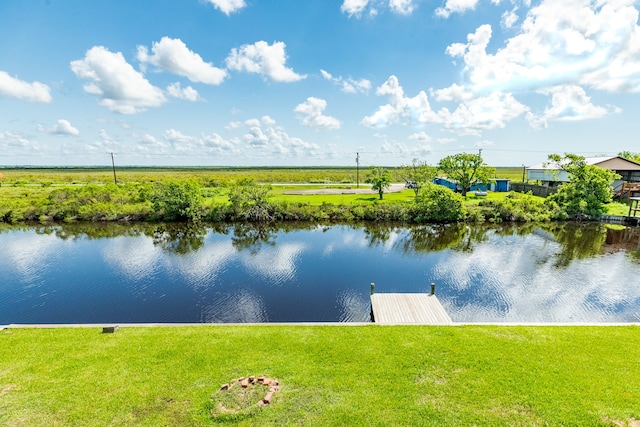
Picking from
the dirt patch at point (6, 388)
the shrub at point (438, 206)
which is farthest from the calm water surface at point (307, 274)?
the dirt patch at point (6, 388)

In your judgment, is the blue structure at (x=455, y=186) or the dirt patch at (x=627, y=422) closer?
the dirt patch at (x=627, y=422)

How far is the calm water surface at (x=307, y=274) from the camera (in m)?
14.0

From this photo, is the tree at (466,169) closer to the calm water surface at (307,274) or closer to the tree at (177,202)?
the calm water surface at (307,274)

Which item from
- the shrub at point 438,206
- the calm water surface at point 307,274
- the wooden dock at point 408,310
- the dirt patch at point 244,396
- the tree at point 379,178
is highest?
the tree at point 379,178

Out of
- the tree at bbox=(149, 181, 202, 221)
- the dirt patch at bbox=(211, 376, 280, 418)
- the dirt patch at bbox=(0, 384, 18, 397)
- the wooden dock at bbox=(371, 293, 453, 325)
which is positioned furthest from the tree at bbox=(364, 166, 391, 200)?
the dirt patch at bbox=(0, 384, 18, 397)

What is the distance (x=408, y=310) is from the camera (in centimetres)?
1237

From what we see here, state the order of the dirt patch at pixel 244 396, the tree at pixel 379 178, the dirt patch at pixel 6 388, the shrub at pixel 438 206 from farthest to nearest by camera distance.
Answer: the tree at pixel 379 178
the shrub at pixel 438 206
the dirt patch at pixel 6 388
the dirt patch at pixel 244 396

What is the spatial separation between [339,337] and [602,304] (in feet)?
44.0

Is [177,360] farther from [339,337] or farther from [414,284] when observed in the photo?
[414,284]

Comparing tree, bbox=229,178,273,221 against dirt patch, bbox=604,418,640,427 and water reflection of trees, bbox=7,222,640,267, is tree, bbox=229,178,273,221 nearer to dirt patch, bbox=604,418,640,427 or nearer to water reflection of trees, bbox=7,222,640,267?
water reflection of trees, bbox=7,222,640,267

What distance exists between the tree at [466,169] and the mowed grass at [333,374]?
3604 centimetres

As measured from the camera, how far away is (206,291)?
16.1 meters

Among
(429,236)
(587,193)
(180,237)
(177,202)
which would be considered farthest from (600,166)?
(177,202)

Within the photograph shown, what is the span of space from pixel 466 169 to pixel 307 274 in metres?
33.8
